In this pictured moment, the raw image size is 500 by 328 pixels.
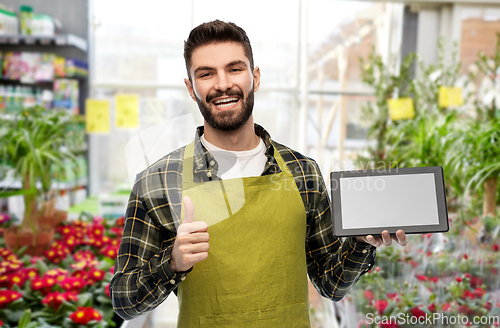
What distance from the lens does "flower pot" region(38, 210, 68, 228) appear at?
2.01 metres

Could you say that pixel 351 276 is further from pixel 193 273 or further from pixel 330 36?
pixel 330 36

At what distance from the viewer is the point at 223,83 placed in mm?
869

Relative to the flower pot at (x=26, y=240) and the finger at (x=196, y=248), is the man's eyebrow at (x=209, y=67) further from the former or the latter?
the flower pot at (x=26, y=240)

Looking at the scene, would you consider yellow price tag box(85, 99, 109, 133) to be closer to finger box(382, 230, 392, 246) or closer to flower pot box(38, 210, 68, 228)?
flower pot box(38, 210, 68, 228)

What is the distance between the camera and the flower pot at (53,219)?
79.1 inches

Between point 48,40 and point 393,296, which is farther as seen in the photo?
point 48,40

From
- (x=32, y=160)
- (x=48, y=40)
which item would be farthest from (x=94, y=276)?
(x=48, y=40)

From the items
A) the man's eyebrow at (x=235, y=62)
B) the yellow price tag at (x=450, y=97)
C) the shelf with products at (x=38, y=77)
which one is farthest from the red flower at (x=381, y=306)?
the shelf with products at (x=38, y=77)

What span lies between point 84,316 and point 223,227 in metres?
0.86

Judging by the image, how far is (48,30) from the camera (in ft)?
8.76

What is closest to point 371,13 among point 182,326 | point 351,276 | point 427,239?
point 427,239

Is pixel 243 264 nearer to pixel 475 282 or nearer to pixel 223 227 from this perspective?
pixel 223 227

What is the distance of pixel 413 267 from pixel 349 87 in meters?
1.83

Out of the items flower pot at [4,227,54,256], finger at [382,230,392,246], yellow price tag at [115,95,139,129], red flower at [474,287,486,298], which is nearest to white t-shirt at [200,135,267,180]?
finger at [382,230,392,246]
